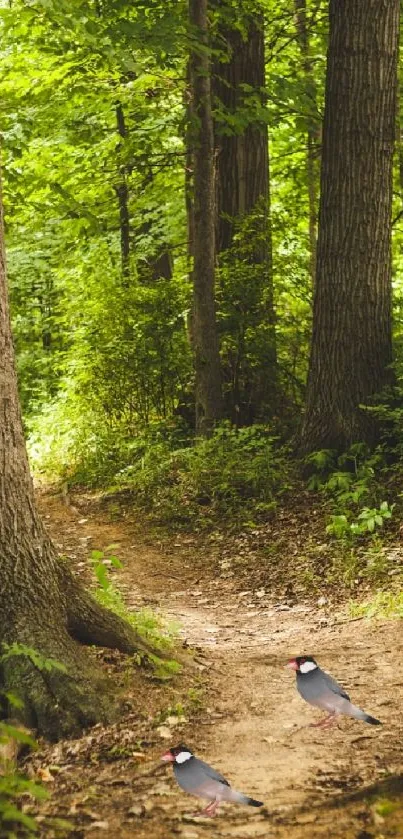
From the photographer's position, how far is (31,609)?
15.4ft

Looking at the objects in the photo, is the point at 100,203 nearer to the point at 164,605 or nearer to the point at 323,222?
the point at 323,222

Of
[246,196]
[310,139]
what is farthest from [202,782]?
[310,139]

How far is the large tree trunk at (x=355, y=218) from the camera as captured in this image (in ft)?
30.3

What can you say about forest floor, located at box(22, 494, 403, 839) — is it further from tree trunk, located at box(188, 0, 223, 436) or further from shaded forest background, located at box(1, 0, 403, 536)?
tree trunk, located at box(188, 0, 223, 436)

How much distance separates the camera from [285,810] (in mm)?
3756

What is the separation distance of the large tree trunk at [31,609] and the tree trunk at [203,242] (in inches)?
238

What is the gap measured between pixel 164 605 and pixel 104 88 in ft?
22.9

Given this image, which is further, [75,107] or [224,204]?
[75,107]

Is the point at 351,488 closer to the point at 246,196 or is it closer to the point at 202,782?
the point at 246,196

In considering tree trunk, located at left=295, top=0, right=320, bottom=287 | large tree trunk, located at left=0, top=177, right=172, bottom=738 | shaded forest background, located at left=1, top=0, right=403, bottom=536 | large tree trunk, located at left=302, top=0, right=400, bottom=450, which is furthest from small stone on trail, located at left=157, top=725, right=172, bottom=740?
tree trunk, located at left=295, top=0, right=320, bottom=287

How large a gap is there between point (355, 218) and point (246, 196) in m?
3.33

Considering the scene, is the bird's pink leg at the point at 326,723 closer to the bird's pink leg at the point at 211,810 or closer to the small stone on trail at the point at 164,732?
the small stone on trail at the point at 164,732

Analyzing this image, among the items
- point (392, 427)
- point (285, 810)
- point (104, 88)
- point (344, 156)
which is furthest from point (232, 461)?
point (285, 810)

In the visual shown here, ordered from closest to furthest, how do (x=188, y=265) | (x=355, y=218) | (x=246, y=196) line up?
(x=355, y=218)
(x=246, y=196)
(x=188, y=265)
